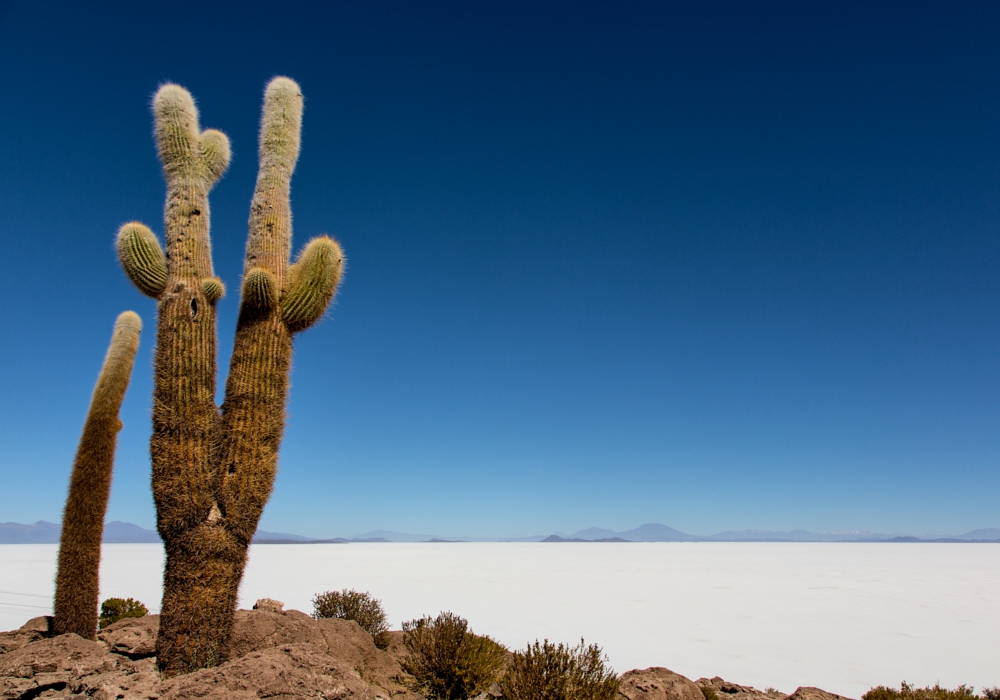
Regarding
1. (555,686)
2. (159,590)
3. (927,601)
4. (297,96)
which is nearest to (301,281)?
(297,96)

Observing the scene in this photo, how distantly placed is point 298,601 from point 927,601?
63.5 ft

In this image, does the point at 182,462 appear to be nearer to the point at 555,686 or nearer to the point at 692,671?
the point at 555,686

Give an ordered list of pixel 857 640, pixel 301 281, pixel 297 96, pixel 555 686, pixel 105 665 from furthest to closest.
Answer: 1. pixel 857 640
2. pixel 297 96
3. pixel 301 281
4. pixel 105 665
5. pixel 555 686

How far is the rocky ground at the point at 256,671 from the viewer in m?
4.53

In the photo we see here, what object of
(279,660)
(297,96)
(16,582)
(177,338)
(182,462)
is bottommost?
(16,582)

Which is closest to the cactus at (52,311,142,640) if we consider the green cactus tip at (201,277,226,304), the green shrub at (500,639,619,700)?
the green cactus tip at (201,277,226,304)

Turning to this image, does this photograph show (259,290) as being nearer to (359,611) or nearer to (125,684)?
(125,684)

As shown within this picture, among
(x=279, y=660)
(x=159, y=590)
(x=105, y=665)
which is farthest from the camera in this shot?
(x=159, y=590)

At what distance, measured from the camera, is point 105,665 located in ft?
19.5

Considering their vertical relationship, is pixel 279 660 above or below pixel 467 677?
above

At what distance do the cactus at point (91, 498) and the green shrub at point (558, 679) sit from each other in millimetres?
6327

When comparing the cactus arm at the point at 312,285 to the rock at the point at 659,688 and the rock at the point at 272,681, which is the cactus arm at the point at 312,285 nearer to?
the rock at the point at 272,681

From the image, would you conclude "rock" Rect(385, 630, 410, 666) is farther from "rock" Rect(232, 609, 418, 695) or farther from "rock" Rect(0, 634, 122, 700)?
"rock" Rect(0, 634, 122, 700)

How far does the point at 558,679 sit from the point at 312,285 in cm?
496
